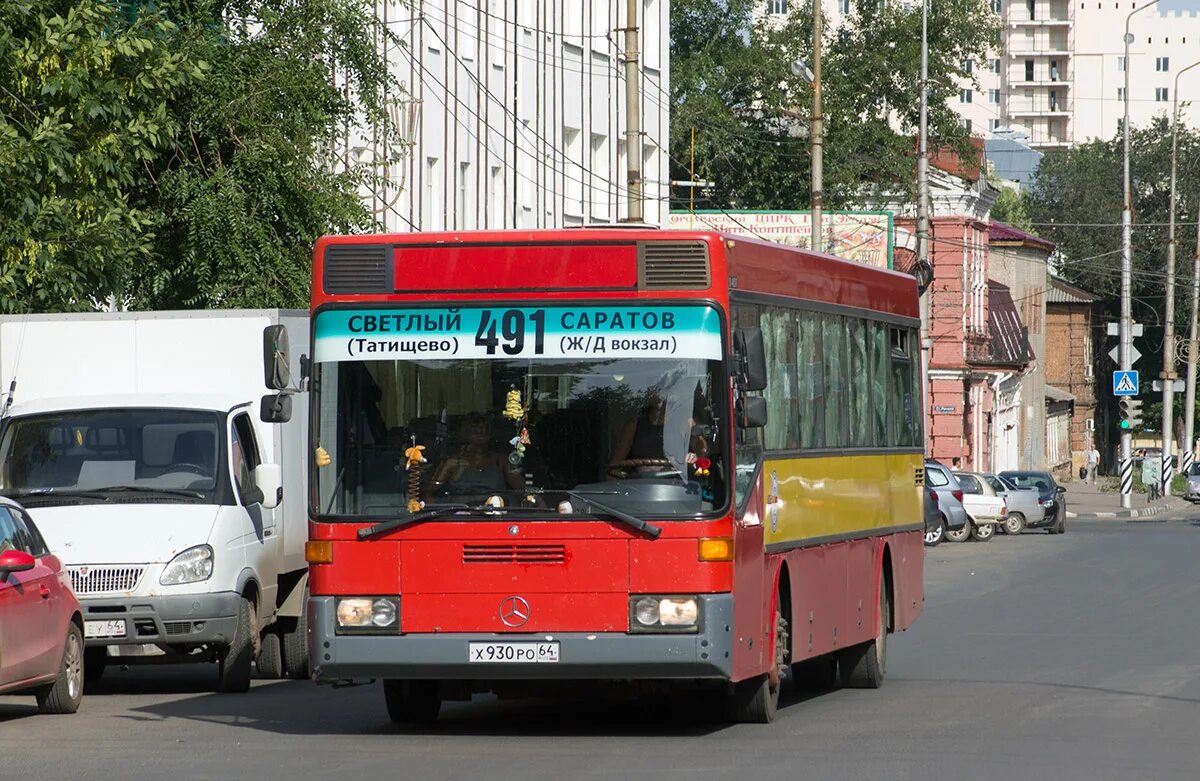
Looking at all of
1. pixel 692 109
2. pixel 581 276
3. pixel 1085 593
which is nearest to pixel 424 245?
pixel 581 276

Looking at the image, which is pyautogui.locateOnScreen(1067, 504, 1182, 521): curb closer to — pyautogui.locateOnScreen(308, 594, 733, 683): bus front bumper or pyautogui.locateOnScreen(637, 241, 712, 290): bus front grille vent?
pyautogui.locateOnScreen(637, 241, 712, 290): bus front grille vent

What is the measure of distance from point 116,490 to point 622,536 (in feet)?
17.8

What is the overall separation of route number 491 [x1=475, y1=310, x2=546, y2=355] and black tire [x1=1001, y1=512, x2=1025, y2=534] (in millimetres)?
40467

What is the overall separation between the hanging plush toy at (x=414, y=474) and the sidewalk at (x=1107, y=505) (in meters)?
53.8

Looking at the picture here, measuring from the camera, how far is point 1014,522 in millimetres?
51594

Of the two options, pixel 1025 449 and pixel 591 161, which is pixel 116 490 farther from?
pixel 1025 449

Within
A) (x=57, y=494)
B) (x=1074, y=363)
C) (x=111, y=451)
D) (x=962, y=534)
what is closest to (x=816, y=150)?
(x=962, y=534)

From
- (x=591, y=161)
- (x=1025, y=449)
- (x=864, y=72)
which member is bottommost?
(x=1025, y=449)

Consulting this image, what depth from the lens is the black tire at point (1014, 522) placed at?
169ft

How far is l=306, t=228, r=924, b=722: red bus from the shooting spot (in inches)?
471

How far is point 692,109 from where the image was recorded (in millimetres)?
75438

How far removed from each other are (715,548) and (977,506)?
36282mm

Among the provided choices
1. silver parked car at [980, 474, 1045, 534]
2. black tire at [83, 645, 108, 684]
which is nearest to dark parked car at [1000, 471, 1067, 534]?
silver parked car at [980, 474, 1045, 534]

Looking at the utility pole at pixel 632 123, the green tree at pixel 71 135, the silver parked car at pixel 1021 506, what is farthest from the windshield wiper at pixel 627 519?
the silver parked car at pixel 1021 506
